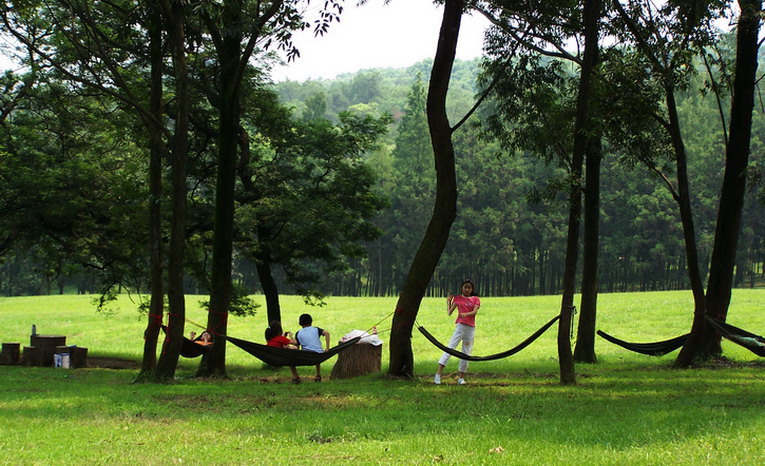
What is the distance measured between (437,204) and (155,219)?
17.6 feet

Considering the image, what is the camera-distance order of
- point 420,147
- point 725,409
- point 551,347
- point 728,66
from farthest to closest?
1. point 420,147
2. point 551,347
3. point 728,66
4. point 725,409

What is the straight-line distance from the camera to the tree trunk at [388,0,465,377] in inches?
536

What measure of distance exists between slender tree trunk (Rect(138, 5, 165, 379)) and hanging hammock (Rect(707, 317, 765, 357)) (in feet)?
33.9

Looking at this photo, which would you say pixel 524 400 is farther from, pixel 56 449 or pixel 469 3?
pixel 469 3

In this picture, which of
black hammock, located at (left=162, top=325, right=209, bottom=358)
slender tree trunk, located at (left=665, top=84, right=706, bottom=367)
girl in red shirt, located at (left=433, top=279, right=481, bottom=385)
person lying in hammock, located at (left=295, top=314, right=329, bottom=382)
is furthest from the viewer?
slender tree trunk, located at (left=665, top=84, right=706, bottom=367)

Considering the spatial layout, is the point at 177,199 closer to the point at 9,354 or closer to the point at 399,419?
the point at 399,419

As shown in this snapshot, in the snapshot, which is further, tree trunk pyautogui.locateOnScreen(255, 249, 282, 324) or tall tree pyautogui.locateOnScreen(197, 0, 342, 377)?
tree trunk pyautogui.locateOnScreen(255, 249, 282, 324)

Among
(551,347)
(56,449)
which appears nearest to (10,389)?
(56,449)

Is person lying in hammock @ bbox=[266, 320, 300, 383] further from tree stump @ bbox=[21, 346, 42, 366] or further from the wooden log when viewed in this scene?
tree stump @ bbox=[21, 346, 42, 366]

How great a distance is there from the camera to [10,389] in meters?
13.2

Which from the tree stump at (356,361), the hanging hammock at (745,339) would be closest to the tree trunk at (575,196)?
the hanging hammock at (745,339)

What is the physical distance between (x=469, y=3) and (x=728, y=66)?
6400 millimetres

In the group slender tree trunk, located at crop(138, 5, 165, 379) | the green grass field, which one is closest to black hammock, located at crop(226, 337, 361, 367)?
the green grass field

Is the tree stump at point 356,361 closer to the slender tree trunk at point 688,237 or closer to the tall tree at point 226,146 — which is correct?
the tall tree at point 226,146
